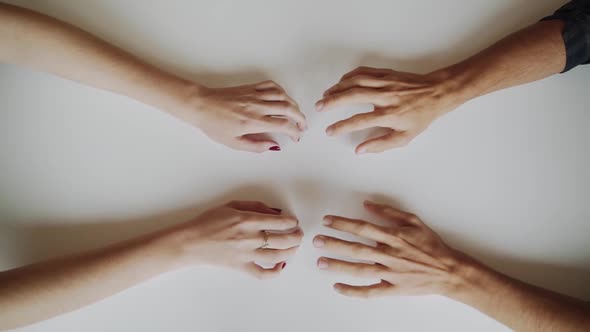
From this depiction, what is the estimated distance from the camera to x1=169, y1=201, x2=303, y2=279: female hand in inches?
37.4

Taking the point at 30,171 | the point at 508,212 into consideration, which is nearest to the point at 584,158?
the point at 508,212

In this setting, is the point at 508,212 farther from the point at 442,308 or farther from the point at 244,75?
the point at 244,75

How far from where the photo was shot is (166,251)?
96 cm

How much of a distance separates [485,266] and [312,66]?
65 cm

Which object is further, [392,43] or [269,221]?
[392,43]

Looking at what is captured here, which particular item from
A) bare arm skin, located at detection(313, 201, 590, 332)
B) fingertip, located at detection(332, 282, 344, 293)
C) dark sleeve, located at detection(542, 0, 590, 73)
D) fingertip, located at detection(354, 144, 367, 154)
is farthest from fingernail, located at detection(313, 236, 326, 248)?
dark sleeve, located at detection(542, 0, 590, 73)

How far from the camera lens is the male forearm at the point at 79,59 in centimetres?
94

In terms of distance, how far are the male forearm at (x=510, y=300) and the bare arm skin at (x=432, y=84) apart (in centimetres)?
36

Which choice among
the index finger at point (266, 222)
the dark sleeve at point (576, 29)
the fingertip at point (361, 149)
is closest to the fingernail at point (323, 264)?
the index finger at point (266, 222)

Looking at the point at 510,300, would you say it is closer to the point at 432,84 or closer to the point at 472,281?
the point at 472,281

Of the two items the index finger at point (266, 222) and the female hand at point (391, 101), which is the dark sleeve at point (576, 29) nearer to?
the female hand at point (391, 101)

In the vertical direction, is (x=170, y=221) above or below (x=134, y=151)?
below

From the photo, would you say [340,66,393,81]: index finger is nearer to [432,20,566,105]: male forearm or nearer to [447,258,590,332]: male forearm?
[432,20,566,105]: male forearm

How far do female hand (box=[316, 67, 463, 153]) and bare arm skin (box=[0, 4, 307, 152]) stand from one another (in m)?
0.11
